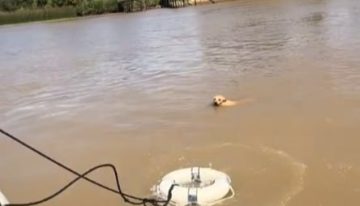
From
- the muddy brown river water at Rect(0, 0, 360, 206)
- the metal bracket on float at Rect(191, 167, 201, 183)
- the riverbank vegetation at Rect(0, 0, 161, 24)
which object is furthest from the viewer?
the riverbank vegetation at Rect(0, 0, 161, 24)

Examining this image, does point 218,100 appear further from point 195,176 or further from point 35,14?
point 35,14

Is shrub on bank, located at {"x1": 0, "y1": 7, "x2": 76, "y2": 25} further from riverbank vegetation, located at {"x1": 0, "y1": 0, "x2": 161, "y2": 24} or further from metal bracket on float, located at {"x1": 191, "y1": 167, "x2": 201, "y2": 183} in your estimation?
metal bracket on float, located at {"x1": 191, "y1": 167, "x2": 201, "y2": 183}

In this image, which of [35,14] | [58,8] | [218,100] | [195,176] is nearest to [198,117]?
[218,100]

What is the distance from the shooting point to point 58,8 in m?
52.7

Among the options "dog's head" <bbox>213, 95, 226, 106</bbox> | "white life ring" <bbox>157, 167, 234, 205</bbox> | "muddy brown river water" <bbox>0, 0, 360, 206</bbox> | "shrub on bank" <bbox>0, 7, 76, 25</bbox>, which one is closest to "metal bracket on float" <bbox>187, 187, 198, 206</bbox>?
"white life ring" <bbox>157, 167, 234, 205</bbox>

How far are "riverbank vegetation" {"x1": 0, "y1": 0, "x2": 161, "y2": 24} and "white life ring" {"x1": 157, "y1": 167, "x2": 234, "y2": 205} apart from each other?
131 feet

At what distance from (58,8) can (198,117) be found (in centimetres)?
4641

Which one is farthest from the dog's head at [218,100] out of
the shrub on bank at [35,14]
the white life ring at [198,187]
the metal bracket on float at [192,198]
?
the shrub on bank at [35,14]

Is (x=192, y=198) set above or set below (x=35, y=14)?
above

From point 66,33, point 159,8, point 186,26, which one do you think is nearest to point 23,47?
point 66,33

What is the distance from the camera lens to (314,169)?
20.9 ft

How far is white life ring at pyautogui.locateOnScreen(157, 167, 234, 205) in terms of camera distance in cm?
536

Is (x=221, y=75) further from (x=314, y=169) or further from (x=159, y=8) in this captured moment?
(x=159, y=8)

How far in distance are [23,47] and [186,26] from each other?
7.79 metres
